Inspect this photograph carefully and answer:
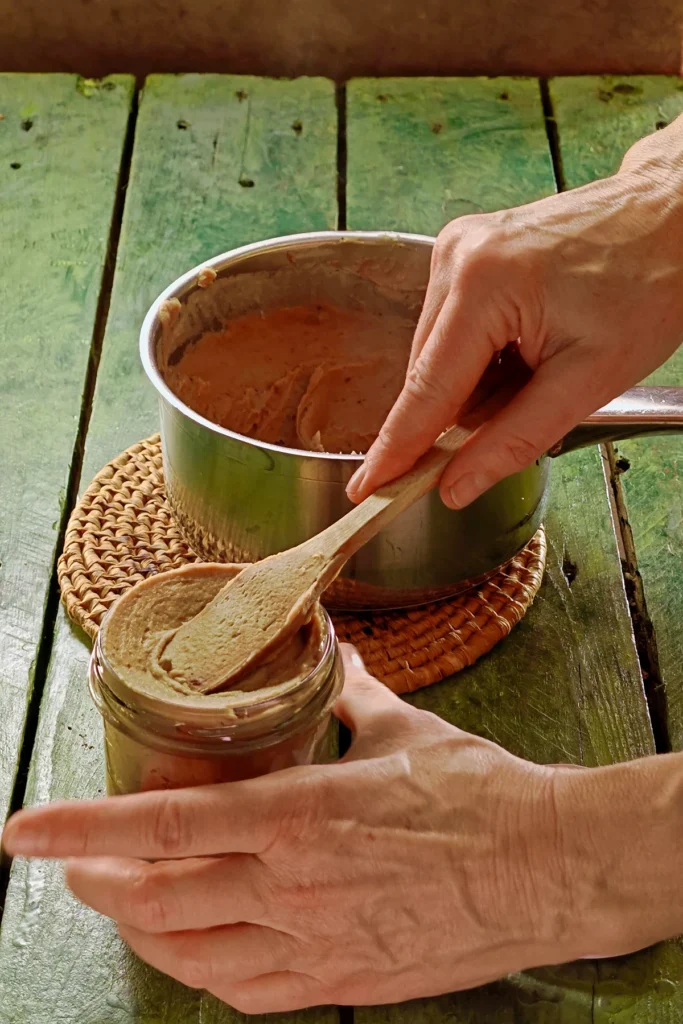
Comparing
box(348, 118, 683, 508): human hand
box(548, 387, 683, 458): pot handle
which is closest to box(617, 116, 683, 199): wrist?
box(348, 118, 683, 508): human hand

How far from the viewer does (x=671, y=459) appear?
3.34 ft

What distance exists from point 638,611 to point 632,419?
0.17 meters

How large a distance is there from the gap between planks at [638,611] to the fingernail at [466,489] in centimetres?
20

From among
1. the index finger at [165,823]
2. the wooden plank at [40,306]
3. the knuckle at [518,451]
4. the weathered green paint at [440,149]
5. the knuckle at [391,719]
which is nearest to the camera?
the index finger at [165,823]

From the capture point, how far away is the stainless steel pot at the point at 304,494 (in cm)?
75

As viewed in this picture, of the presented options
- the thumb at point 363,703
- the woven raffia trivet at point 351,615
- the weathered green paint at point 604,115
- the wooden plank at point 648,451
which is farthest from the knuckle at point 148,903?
the weathered green paint at point 604,115

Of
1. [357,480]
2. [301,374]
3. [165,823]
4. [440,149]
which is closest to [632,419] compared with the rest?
[357,480]

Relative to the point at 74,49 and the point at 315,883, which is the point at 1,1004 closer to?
the point at 315,883

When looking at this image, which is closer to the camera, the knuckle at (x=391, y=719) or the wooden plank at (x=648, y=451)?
the knuckle at (x=391, y=719)

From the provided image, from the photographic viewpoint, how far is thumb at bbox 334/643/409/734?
2.07 ft

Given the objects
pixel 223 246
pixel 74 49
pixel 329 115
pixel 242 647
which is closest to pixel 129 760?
pixel 242 647

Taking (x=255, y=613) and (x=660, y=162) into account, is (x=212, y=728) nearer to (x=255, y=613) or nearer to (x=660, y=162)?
(x=255, y=613)

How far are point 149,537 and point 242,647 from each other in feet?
1.10

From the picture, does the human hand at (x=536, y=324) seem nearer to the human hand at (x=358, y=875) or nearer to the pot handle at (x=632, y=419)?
the pot handle at (x=632, y=419)
